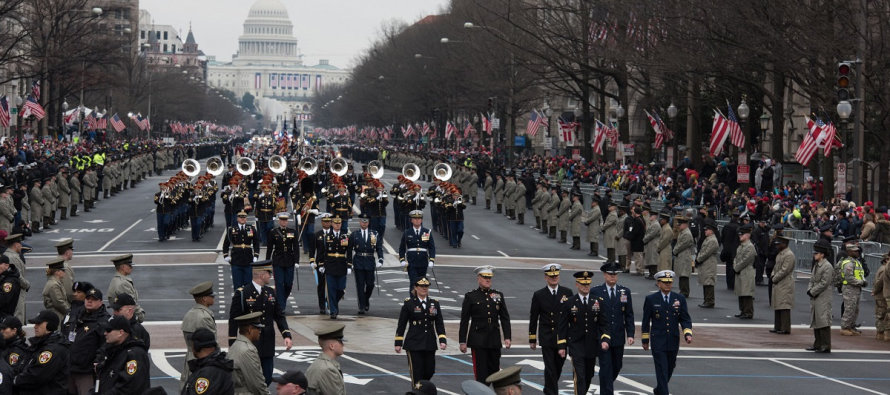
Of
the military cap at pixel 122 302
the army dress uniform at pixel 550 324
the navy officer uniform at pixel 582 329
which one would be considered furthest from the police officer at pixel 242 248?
the military cap at pixel 122 302

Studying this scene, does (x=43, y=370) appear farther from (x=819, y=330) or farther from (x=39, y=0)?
(x=39, y=0)

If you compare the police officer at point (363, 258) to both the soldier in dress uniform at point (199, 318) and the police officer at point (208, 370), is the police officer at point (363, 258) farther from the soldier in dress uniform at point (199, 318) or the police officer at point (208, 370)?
the police officer at point (208, 370)

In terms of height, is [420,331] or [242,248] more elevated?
[242,248]

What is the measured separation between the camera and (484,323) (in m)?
16.6

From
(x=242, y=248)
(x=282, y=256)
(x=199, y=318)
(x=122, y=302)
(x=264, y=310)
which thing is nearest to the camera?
(x=122, y=302)

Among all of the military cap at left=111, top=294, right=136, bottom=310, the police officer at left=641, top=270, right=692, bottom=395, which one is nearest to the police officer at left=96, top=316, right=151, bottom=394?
the military cap at left=111, top=294, right=136, bottom=310

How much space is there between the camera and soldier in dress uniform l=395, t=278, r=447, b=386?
16250mm

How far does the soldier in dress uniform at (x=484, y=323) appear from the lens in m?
16.5

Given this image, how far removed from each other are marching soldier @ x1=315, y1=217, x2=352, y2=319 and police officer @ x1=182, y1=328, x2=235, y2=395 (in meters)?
12.5

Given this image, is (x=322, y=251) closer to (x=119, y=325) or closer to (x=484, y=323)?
(x=484, y=323)

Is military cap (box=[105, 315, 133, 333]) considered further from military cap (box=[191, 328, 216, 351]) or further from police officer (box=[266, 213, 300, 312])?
police officer (box=[266, 213, 300, 312])

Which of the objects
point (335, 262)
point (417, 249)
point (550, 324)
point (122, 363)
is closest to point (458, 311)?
point (417, 249)

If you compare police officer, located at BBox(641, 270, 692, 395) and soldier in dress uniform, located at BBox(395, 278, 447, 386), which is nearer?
soldier in dress uniform, located at BBox(395, 278, 447, 386)

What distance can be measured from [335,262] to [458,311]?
107 inches
